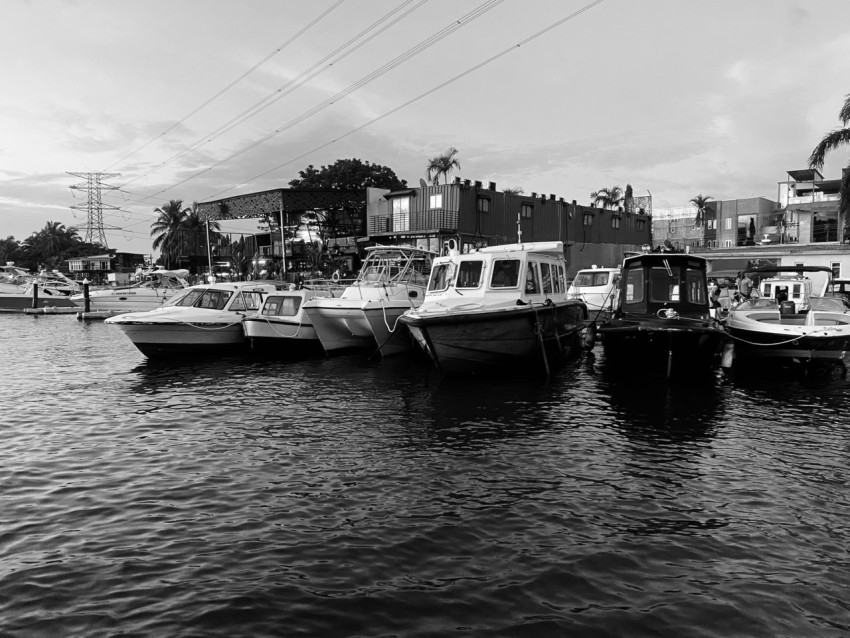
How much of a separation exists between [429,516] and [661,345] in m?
9.65

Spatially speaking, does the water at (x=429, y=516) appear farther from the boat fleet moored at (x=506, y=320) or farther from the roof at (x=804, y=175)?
the roof at (x=804, y=175)

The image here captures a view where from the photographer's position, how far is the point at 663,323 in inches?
589

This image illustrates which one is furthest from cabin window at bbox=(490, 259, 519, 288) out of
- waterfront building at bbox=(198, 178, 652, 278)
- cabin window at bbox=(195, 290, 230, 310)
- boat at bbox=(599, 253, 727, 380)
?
waterfront building at bbox=(198, 178, 652, 278)

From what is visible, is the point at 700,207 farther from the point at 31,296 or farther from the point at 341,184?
the point at 31,296

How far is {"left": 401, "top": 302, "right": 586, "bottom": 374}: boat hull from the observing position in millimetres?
15030

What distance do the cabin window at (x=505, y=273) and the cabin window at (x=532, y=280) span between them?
347mm

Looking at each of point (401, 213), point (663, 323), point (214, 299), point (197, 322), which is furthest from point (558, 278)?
point (401, 213)

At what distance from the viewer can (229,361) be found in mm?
20062

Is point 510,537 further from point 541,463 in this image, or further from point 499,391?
point 499,391

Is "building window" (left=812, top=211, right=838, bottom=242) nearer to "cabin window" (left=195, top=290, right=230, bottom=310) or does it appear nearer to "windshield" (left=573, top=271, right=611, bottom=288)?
"windshield" (left=573, top=271, right=611, bottom=288)

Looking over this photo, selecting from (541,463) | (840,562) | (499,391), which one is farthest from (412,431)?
(840,562)

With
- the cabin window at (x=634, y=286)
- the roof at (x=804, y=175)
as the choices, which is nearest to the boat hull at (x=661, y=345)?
the cabin window at (x=634, y=286)

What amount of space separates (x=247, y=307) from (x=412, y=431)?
13.2 metres

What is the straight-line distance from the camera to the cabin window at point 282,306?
21422mm
